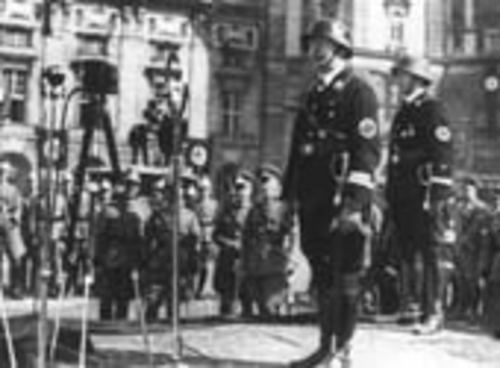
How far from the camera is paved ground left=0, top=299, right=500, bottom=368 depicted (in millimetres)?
4348

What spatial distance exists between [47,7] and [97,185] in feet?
7.99

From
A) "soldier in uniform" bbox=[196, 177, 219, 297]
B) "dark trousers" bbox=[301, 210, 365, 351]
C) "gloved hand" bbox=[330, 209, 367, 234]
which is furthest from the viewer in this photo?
"soldier in uniform" bbox=[196, 177, 219, 297]

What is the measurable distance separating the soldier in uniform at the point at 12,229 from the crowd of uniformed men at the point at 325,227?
20mm

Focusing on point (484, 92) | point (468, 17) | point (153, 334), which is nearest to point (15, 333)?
point (153, 334)

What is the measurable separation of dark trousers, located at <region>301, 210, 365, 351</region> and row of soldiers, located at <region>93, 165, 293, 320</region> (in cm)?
228

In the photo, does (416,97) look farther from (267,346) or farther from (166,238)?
(166,238)

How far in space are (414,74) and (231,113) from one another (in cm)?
237

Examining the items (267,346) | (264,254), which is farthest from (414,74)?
(264,254)

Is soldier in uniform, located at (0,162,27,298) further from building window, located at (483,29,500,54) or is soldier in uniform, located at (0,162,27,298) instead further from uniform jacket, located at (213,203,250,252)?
building window, located at (483,29,500,54)

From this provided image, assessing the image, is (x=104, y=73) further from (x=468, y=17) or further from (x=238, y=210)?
(x=468, y=17)

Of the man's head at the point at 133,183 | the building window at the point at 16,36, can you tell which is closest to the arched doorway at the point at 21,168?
the building window at the point at 16,36

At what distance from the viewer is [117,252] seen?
22.2ft

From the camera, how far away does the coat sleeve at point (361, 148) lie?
4148 mm

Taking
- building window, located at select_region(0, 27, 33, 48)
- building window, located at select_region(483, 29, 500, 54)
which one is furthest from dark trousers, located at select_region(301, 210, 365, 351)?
building window, located at select_region(483, 29, 500, 54)
